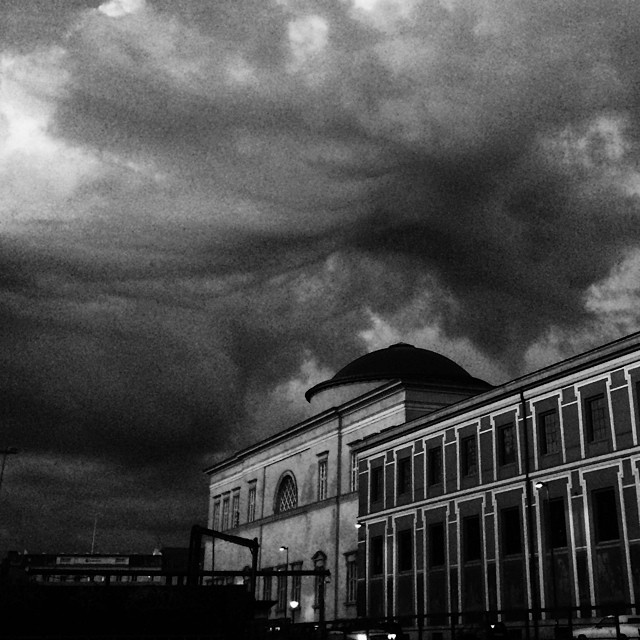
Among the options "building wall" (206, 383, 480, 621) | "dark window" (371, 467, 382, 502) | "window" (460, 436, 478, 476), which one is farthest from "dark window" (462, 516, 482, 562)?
"building wall" (206, 383, 480, 621)

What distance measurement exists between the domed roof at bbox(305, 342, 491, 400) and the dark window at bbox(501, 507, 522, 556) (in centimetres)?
2187

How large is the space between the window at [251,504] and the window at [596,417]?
149 ft

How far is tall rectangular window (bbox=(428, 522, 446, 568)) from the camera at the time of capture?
4472 centimetres

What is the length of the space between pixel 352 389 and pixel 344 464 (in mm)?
7404

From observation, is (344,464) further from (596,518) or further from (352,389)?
(596,518)

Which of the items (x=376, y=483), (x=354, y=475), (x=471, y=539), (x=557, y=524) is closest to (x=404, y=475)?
(x=376, y=483)

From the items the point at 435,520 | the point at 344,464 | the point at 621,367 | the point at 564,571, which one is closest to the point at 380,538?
the point at 435,520

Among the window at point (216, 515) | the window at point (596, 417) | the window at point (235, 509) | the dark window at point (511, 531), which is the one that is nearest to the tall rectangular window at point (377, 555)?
the dark window at point (511, 531)

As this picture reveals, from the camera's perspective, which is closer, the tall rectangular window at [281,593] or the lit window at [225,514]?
the tall rectangular window at [281,593]

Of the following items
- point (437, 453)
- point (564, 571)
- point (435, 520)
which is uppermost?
point (437, 453)

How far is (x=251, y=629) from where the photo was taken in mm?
24078

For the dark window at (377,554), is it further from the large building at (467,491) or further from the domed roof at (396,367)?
the domed roof at (396,367)

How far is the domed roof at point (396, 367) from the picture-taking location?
65125mm

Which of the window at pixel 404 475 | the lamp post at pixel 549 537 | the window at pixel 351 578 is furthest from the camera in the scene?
the window at pixel 351 578
